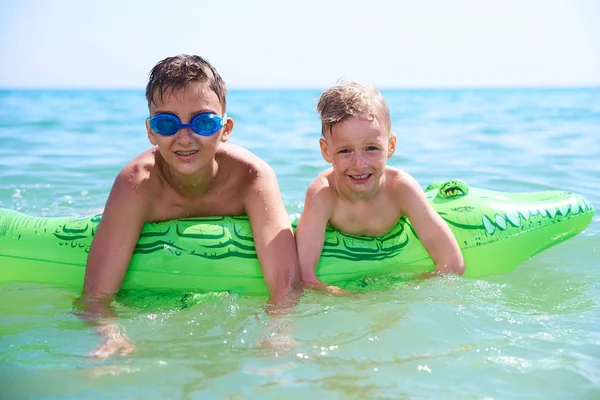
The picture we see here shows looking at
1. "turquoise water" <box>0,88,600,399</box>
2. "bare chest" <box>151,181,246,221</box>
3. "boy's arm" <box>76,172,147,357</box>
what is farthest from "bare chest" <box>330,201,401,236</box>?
"boy's arm" <box>76,172,147,357</box>

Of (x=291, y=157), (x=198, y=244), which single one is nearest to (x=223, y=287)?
(x=198, y=244)

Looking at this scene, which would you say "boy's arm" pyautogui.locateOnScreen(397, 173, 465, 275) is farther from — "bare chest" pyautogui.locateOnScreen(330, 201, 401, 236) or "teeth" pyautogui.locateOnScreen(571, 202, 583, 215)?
"teeth" pyautogui.locateOnScreen(571, 202, 583, 215)

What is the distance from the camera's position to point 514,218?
13.5 feet

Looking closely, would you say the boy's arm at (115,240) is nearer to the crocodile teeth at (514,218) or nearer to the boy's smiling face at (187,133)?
the boy's smiling face at (187,133)

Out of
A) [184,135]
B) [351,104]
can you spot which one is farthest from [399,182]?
[184,135]

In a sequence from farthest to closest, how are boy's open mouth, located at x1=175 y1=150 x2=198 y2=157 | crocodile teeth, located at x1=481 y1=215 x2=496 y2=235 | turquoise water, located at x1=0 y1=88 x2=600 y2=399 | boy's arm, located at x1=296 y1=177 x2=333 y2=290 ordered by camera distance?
crocodile teeth, located at x1=481 y1=215 x2=496 y2=235
boy's arm, located at x1=296 y1=177 x2=333 y2=290
boy's open mouth, located at x1=175 y1=150 x2=198 y2=157
turquoise water, located at x1=0 y1=88 x2=600 y2=399

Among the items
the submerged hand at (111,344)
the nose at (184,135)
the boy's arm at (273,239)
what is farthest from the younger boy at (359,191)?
the submerged hand at (111,344)

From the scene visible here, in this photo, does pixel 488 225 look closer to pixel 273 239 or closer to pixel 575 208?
pixel 575 208

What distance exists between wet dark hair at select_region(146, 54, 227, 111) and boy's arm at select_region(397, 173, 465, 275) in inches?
45.0

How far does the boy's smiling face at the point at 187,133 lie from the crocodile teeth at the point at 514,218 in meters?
1.87

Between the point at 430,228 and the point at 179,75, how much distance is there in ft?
5.22

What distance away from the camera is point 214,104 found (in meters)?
3.42

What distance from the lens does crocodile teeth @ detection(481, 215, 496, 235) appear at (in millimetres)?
3990

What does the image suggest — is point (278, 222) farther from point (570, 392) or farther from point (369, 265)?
point (570, 392)
